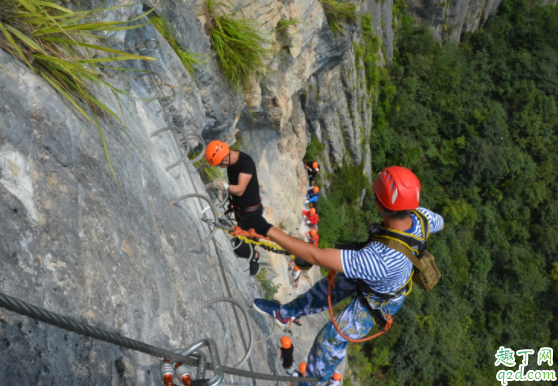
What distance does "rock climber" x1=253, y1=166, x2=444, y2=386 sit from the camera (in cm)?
246

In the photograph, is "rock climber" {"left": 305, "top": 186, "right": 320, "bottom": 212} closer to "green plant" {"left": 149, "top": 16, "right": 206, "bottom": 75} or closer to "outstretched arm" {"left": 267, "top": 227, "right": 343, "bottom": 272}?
"green plant" {"left": 149, "top": 16, "right": 206, "bottom": 75}

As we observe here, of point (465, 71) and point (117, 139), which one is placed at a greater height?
point (117, 139)

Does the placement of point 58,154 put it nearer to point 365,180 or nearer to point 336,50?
point 336,50

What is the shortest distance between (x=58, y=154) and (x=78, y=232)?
1.30 feet

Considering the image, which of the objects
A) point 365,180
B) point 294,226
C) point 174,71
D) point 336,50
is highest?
point 174,71

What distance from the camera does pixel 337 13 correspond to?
789cm

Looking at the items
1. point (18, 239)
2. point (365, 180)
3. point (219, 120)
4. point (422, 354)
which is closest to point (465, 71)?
point (365, 180)

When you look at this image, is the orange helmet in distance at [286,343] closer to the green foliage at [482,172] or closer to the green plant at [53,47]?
the green plant at [53,47]

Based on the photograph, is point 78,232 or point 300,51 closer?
point 78,232

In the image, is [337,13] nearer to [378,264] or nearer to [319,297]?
[319,297]

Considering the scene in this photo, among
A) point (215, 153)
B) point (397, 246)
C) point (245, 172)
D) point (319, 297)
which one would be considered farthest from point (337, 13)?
point (397, 246)

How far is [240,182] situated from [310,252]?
2.25 metres

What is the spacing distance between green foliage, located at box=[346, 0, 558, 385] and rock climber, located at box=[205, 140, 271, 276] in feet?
43.7

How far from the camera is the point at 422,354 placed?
1544 centimetres
